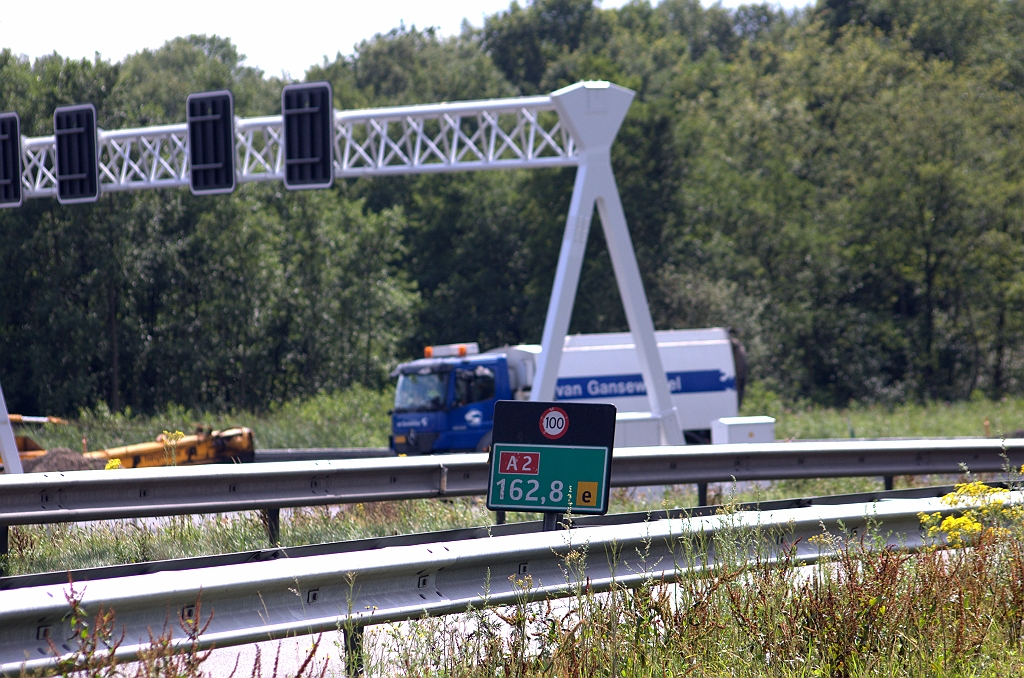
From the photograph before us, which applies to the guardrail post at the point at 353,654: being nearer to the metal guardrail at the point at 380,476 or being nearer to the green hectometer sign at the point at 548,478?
the green hectometer sign at the point at 548,478

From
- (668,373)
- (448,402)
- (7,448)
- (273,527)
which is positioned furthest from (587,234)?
(273,527)

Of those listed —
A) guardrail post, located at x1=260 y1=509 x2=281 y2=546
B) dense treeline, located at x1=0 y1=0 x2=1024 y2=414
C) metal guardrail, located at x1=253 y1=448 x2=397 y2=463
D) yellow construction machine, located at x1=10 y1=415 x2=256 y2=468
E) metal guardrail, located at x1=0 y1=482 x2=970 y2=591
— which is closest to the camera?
metal guardrail, located at x1=0 y1=482 x2=970 y2=591

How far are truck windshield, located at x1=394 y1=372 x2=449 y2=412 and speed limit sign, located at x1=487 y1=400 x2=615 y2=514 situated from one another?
15.2 metres

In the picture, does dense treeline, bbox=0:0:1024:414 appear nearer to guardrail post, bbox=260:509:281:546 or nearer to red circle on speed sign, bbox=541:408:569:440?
guardrail post, bbox=260:509:281:546

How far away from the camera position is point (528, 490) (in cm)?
552

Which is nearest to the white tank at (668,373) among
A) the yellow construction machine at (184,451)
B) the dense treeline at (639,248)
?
the yellow construction machine at (184,451)

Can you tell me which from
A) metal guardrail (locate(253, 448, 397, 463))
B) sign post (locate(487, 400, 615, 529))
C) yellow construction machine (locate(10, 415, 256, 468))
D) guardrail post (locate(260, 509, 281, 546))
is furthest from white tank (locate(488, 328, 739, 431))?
sign post (locate(487, 400, 615, 529))

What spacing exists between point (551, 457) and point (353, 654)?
191 centimetres

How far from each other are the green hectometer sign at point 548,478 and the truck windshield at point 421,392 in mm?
15177

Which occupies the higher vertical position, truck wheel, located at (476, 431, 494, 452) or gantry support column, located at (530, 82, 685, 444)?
gantry support column, located at (530, 82, 685, 444)

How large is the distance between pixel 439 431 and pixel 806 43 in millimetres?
45884

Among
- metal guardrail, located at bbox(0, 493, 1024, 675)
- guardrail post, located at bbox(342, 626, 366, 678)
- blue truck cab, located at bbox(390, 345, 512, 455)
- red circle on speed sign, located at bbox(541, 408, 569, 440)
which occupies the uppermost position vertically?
red circle on speed sign, located at bbox(541, 408, 569, 440)

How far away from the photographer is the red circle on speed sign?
5.53 meters

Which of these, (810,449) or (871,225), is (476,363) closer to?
(810,449)
